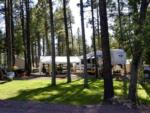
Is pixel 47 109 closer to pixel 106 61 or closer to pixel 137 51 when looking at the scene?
pixel 106 61

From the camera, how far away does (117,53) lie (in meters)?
52.4

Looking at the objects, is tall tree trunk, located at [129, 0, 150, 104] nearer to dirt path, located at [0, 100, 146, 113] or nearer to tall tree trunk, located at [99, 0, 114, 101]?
tall tree trunk, located at [99, 0, 114, 101]

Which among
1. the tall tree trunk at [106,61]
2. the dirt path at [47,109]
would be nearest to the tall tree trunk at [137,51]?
the tall tree trunk at [106,61]

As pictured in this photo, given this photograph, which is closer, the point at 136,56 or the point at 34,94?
the point at 136,56

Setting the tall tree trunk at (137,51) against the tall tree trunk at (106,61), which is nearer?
the tall tree trunk at (137,51)

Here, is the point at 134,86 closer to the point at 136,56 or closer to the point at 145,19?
the point at 136,56

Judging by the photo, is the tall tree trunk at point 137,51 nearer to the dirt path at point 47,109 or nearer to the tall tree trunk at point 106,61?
the tall tree trunk at point 106,61

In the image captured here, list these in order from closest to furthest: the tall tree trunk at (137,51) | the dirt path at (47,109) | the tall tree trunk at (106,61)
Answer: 1. the dirt path at (47,109)
2. the tall tree trunk at (137,51)
3. the tall tree trunk at (106,61)

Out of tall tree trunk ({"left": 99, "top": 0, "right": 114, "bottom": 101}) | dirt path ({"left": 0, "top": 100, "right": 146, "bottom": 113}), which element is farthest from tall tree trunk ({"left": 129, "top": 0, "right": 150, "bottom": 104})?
dirt path ({"left": 0, "top": 100, "right": 146, "bottom": 113})

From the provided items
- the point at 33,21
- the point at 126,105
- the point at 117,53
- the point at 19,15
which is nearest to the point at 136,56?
the point at 126,105

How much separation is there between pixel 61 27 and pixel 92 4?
3348cm

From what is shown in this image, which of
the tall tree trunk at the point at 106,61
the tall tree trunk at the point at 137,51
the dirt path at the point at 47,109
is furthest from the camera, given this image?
the tall tree trunk at the point at 106,61

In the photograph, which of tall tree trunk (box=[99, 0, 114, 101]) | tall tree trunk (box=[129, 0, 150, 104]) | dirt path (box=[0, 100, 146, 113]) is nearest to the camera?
dirt path (box=[0, 100, 146, 113])

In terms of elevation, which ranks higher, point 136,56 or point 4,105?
point 136,56
